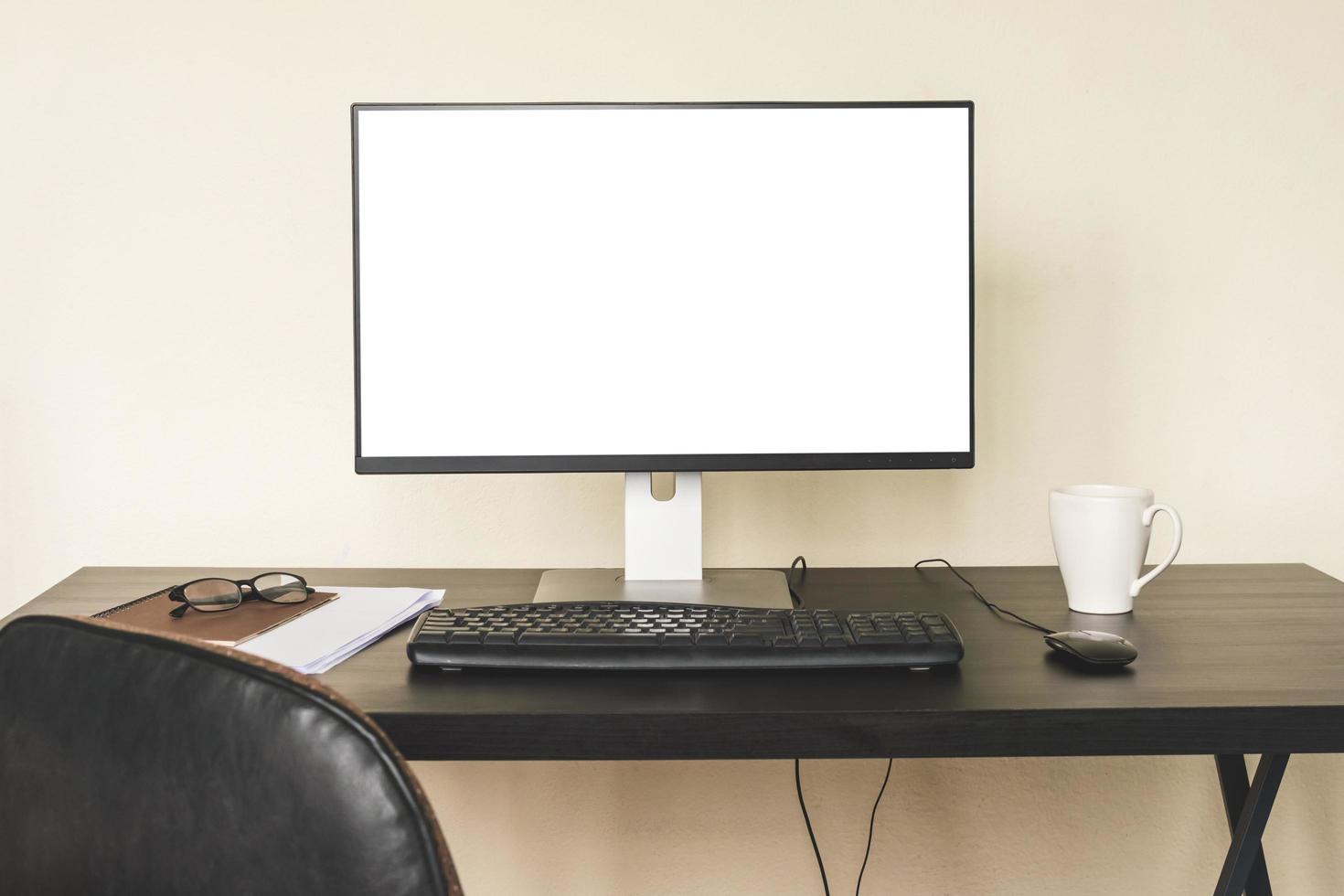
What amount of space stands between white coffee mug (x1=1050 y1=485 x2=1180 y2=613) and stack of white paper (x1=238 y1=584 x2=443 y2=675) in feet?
2.23

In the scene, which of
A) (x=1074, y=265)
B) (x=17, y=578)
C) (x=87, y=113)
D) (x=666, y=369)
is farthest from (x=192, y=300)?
(x=1074, y=265)

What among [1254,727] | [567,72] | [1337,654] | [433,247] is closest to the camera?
[1254,727]

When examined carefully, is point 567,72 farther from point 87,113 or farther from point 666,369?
point 87,113

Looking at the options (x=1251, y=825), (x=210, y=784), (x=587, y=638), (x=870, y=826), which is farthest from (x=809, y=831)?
(x=210, y=784)

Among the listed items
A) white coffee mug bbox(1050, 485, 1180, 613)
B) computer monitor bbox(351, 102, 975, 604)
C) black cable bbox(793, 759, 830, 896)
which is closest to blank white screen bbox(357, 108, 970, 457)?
computer monitor bbox(351, 102, 975, 604)

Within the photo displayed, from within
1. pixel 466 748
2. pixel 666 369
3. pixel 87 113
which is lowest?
pixel 466 748

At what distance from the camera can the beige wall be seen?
1.34 metres

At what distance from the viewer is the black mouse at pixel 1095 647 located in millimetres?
824

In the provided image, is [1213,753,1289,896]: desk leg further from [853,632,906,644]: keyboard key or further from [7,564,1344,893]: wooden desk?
[853,632,906,644]: keyboard key

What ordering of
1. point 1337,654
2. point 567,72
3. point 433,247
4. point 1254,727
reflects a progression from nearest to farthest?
1. point 1254,727
2. point 1337,654
3. point 433,247
4. point 567,72

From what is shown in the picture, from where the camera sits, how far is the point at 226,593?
40.4 inches

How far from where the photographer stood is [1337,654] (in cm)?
86

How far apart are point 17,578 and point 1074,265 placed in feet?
5.14

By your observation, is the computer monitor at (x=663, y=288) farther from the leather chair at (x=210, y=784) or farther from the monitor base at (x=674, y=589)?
the leather chair at (x=210, y=784)
